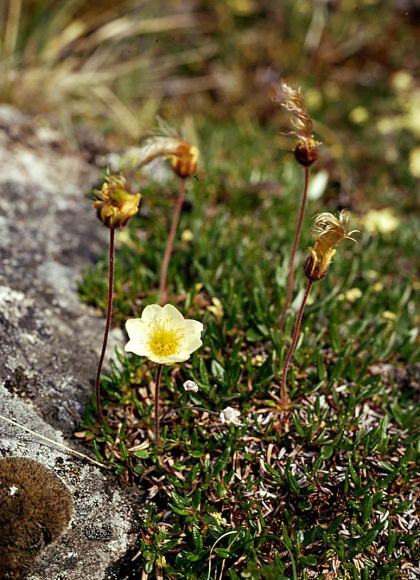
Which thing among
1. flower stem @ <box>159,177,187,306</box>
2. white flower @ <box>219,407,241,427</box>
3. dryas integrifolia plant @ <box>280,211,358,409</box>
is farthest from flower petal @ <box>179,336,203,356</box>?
Result: flower stem @ <box>159,177,187,306</box>

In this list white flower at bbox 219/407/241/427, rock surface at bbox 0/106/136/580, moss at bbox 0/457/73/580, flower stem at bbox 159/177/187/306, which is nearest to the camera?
moss at bbox 0/457/73/580

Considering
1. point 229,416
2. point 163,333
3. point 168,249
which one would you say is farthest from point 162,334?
point 168,249

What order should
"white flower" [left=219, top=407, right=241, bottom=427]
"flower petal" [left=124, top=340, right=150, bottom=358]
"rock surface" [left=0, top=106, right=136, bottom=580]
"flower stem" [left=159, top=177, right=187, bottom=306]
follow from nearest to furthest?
"flower petal" [left=124, top=340, right=150, bottom=358], "rock surface" [left=0, top=106, right=136, bottom=580], "white flower" [left=219, top=407, right=241, bottom=427], "flower stem" [left=159, top=177, right=187, bottom=306]

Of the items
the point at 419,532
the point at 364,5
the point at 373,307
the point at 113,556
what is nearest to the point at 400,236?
the point at 373,307

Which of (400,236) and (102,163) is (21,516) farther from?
(400,236)

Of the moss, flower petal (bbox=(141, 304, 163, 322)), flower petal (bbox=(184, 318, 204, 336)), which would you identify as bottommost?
the moss

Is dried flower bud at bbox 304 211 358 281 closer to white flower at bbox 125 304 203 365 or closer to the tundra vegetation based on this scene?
the tundra vegetation
